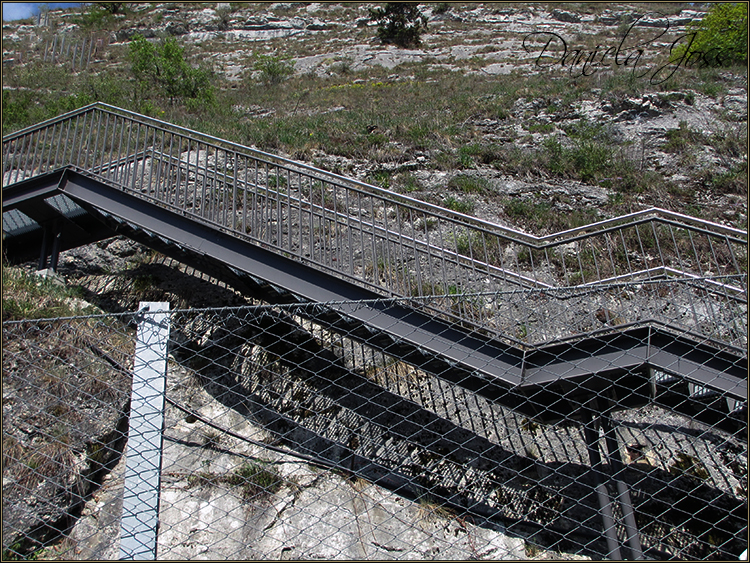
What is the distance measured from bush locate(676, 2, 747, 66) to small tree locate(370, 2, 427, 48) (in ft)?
46.2

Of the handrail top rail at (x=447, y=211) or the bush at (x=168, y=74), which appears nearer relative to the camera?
the handrail top rail at (x=447, y=211)

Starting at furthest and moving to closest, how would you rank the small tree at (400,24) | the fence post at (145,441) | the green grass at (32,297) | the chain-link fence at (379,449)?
the small tree at (400,24)
the green grass at (32,297)
the chain-link fence at (379,449)
the fence post at (145,441)

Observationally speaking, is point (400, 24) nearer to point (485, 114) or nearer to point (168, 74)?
point (168, 74)

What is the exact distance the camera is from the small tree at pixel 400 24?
94.7ft

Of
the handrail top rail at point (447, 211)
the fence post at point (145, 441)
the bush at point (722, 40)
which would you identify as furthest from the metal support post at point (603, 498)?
the bush at point (722, 40)

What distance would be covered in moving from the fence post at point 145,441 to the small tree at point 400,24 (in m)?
27.9

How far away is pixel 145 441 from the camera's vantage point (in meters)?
3.55

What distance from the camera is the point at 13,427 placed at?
459 centimetres

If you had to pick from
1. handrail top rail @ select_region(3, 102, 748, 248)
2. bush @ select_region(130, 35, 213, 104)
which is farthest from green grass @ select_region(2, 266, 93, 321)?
bush @ select_region(130, 35, 213, 104)

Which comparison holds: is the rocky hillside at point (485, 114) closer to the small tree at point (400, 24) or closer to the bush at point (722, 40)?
the bush at point (722, 40)

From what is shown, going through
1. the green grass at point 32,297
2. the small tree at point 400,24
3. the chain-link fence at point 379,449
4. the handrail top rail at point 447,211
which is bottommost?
the chain-link fence at point 379,449

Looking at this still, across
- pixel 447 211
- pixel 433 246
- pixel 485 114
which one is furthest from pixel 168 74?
pixel 447 211

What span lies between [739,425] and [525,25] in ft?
106

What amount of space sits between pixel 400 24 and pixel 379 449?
28.6 meters
